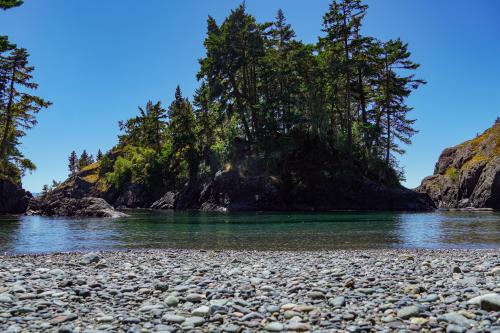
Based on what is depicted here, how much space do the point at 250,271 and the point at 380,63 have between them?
50.4m

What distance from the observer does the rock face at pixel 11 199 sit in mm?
58188

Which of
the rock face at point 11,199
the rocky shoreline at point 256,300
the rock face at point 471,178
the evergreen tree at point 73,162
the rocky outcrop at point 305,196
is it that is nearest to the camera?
the rocky shoreline at point 256,300

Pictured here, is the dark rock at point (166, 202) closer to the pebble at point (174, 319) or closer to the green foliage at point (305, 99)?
the green foliage at point (305, 99)

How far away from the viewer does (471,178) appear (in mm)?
54906

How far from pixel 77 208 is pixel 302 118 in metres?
31.5

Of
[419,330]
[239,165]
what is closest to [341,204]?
[239,165]

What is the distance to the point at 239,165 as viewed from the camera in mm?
53188

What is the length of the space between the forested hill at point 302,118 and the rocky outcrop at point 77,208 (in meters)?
14.3

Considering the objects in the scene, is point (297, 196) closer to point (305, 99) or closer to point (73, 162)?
point (305, 99)

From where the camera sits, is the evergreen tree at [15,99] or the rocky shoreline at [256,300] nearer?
the rocky shoreline at [256,300]

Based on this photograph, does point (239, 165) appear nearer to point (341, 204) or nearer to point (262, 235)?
point (341, 204)

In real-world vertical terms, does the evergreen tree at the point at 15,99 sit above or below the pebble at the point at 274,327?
above

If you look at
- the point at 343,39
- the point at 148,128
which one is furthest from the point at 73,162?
the point at 343,39

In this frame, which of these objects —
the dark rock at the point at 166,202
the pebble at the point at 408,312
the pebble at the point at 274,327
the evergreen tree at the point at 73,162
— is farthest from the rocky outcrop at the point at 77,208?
the evergreen tree at the point at 73,162
